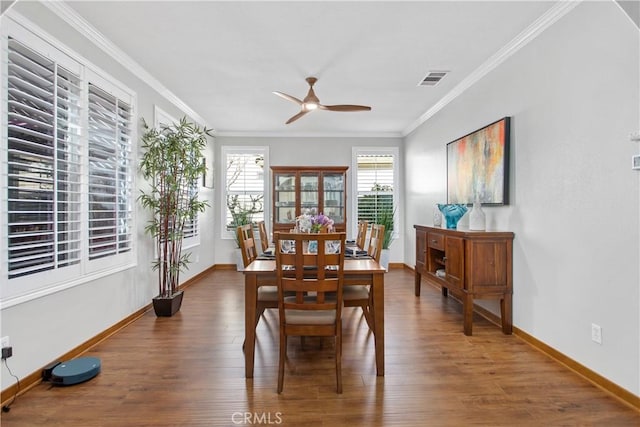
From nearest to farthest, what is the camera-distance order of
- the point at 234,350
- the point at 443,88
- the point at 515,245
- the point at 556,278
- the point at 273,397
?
the point at 273,397 → the point at 556,278 → the point at 234,350 → the point at 515,245 → the point at 443,88

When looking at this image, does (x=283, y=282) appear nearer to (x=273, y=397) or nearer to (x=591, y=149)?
(x=273, y=397)

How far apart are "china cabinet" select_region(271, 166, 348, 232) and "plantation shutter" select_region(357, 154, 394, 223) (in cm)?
54

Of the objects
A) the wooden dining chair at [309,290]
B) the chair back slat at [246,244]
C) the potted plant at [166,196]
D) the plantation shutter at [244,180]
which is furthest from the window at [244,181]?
the wooden dining chair at [309,290]

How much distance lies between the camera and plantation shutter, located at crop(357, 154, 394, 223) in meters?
6.42

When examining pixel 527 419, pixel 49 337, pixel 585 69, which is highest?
pixel 585 69

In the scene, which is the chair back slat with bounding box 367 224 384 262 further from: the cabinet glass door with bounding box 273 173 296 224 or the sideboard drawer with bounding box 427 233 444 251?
the cabinet glass door with bounding box 273 173 296 224

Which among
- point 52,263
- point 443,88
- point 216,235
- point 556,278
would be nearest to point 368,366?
point 556,278

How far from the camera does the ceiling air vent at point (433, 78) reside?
3579mm

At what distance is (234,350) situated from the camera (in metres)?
2.68

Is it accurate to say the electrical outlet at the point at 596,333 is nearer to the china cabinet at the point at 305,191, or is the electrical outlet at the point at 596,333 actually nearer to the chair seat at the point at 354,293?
the chair seat at the point at 354,293

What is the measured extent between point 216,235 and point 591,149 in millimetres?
5673

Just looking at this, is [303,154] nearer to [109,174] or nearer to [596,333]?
[109,174]

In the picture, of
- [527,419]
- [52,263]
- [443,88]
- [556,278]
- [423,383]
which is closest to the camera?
[527,419]

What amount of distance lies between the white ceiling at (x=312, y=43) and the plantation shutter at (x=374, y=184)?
1.97m
